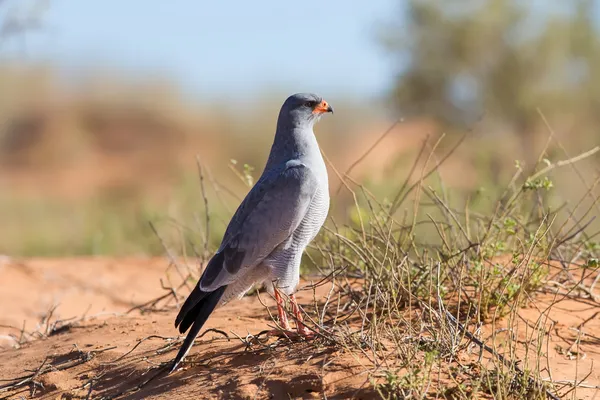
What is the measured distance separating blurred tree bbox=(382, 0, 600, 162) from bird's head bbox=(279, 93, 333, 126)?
1843cm

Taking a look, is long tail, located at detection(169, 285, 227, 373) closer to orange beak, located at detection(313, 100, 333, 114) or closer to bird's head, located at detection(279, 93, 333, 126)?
bird's head, located at detection(279, 93, 333, 126)

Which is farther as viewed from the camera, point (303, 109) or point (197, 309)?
point (303, 109)

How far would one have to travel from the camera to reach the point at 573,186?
13695 mm

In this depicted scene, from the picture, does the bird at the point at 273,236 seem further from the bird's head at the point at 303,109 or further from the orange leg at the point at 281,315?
the bird's head at the point at 303,109

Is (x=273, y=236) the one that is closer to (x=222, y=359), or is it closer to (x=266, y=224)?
(x=266, y=224)

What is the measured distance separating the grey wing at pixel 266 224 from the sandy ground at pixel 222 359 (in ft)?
1.18

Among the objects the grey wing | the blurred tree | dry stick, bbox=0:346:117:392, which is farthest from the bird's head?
the blurred tree

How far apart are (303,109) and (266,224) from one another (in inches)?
33.3

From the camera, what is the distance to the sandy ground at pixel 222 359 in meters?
3.77

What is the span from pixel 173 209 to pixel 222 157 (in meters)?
19.1

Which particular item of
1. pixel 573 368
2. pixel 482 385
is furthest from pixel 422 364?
pixel 573 368

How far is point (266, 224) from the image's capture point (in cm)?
443

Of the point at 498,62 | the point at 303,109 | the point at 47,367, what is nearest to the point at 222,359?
the point at 47,367

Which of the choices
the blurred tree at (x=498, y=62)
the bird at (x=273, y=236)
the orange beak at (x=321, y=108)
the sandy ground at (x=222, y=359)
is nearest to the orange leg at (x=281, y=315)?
the bird at (x=273, y=236)
